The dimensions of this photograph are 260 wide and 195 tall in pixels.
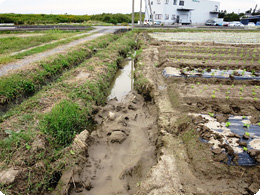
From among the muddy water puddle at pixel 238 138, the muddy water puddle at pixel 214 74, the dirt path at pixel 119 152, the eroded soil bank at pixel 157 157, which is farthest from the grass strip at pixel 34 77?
the muddy water puddle at pixel 238 138

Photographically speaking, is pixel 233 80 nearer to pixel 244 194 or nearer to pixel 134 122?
pixel 134 122

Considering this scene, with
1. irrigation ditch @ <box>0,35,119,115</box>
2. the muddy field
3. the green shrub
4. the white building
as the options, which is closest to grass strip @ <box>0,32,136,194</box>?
the green shrub

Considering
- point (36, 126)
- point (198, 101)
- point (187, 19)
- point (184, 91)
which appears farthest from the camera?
point (187, 19)

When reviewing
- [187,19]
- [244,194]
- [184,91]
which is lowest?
[244,194]

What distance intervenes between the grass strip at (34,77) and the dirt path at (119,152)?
3246 millimetres

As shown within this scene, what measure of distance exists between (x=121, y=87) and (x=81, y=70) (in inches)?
79.2

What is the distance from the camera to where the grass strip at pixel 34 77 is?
6.14 meters

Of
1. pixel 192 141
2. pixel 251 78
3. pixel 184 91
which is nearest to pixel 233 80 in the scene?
pixel 251 78

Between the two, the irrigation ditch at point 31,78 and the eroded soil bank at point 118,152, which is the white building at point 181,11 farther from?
the eroded soil bank at point 118,152

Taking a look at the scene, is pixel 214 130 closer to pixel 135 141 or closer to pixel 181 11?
pixel 135 141

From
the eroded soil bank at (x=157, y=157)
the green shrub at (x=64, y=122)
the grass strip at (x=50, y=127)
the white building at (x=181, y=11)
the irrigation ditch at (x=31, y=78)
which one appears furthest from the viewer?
the white building at (x=181, y=11)

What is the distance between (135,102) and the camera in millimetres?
6410

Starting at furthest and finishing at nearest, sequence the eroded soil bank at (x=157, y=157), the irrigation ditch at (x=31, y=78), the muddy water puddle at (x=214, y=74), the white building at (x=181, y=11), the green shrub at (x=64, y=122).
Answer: the white building at (x=181, y=11)
the muddy water puddle at (x=214, y=74)
the irrigation ditch at (x=31, y=78)
the green shrub at (x=64, y=122)
the eroded soil bank at (x=157, y=157)

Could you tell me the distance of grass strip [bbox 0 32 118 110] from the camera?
6141 millimetres
